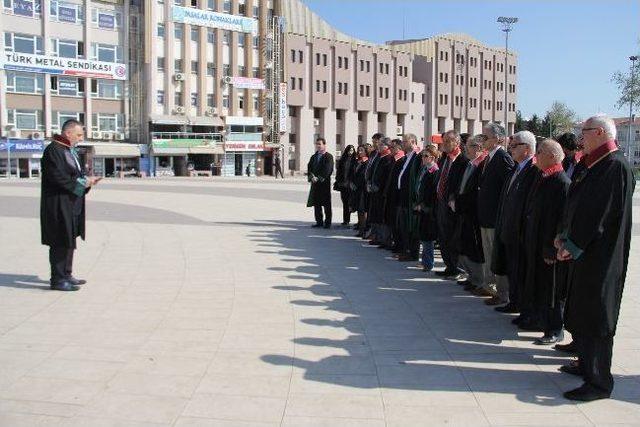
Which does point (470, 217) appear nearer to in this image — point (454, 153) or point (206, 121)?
point (454, 153)

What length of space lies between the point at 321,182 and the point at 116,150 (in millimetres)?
46275

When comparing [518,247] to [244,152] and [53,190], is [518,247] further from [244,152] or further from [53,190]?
[244,152]

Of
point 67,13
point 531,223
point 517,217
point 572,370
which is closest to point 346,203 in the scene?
point 517,217

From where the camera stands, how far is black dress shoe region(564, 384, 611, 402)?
15.8 ft

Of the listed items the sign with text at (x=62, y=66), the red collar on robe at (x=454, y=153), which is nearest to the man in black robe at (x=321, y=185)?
the red collar on robe at (x=454, y=153)

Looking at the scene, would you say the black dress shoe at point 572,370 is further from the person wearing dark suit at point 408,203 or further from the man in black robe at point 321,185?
the man in black robe at point 321,185

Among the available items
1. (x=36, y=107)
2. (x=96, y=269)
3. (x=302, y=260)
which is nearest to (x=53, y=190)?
(x=96, y=269)

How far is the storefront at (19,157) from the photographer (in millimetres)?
51719

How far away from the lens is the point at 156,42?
203 ft

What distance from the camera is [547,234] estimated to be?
623 centimetres

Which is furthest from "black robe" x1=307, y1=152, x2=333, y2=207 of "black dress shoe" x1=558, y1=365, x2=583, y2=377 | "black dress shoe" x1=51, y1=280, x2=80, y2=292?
"black dress shoe" x1=558, y1=365, x2=583, y2=377

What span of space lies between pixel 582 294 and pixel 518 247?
1665 millimetres

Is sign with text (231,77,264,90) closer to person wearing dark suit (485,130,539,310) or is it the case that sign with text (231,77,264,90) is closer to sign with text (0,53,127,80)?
sign with text (0,53,127,80)

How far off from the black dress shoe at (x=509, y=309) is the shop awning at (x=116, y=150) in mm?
53329
